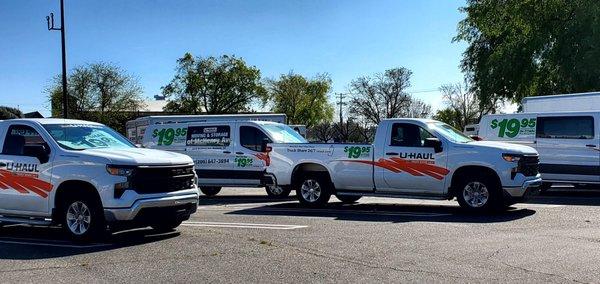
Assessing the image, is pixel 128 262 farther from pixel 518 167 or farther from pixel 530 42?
pixel 530 42

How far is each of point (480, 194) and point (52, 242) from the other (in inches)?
309

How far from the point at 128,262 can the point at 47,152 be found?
9.21 feet

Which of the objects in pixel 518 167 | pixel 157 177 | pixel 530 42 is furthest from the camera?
pixel 530 42

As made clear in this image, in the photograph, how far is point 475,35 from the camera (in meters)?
39.2

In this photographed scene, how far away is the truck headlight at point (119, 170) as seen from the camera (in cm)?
901

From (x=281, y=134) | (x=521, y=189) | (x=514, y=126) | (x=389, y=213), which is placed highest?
(x=514, y=126)

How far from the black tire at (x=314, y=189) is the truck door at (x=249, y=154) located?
2.59 metres

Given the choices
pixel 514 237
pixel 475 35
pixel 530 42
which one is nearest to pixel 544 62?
pixel 530 42

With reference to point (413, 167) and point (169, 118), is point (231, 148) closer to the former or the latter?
point (169, 118)

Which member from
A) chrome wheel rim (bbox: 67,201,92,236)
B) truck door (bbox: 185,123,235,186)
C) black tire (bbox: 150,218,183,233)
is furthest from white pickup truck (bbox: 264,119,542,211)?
chrome wheel rim (bbox: 67,201,92,236)

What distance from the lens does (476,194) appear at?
41.1 feet

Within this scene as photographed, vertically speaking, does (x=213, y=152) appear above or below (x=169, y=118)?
below

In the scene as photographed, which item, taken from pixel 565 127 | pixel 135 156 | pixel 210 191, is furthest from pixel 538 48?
pixel 135 156

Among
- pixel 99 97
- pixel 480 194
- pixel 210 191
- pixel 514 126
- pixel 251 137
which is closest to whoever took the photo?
pixel 480 194
